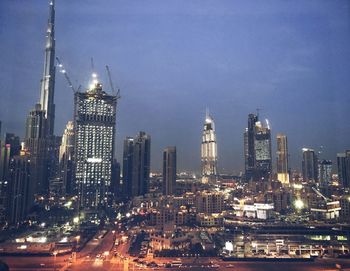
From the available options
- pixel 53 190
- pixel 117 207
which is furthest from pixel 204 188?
pixel 53 190

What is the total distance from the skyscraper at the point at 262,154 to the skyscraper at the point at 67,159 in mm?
8327

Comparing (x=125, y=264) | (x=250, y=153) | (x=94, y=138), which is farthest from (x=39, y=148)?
(x=250, y=153)

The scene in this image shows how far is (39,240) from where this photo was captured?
644 centimetres

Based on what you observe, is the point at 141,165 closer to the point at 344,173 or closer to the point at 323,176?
the point at 323,176

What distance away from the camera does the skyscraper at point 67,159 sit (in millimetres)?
13289

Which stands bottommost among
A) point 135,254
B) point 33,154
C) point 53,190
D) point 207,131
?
point 135,254

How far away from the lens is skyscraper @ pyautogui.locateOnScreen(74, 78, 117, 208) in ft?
46.2

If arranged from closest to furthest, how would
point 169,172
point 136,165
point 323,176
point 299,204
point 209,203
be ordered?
point 323,176 < point 209,203 < point 299,204 < point 169,172 < point 136,165

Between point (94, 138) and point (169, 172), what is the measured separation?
4.82 meters

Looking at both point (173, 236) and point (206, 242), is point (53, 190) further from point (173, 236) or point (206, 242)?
point (206, 242)

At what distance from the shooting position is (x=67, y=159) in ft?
46.9

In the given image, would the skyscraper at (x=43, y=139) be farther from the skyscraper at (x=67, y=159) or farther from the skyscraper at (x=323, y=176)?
the skyscraper at (x=323, y=176)

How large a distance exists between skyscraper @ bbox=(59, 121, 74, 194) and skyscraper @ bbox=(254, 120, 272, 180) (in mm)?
8327

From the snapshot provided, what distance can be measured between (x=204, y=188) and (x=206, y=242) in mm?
5903
